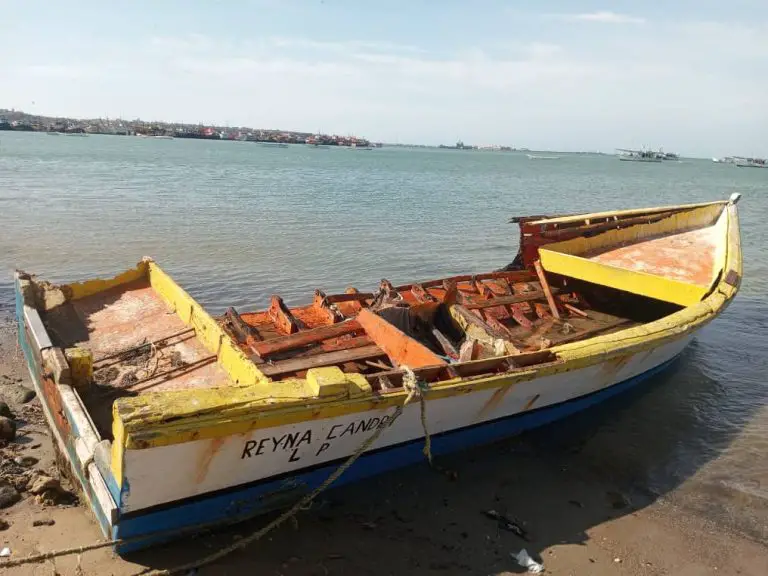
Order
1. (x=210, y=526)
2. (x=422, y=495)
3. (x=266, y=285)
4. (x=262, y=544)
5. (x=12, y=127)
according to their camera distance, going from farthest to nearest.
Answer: (x=12, y=127)
(x=266, y=285)
(x=422, y=495)
(x=262, y=544)
(x=210, y=526)

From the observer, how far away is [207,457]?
371 centimetres

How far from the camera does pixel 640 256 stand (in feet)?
33.3

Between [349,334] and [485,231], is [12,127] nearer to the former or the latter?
[485,231]

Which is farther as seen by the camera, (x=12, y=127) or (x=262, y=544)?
(x=12, y=127)

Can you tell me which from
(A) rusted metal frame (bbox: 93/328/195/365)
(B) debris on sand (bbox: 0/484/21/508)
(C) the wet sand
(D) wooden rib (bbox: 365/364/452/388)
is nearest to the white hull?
(D) wooden rib (bbox: 365/364/452/388)

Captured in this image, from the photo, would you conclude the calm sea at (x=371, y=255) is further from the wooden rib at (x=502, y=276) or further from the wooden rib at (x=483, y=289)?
the wooden rib at (x=502, y=276)

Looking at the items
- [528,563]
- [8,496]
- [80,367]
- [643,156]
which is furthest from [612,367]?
[643,156]

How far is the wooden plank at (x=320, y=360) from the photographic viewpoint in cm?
521

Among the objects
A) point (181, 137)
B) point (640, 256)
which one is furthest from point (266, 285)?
point (181, 137)

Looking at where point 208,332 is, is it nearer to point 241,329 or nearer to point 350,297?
point 241,329

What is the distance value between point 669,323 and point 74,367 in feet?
21.2

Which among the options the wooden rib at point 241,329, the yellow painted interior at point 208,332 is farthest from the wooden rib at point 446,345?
the yellow painted interior at point 208,332

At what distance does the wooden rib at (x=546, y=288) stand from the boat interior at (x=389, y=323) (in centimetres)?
2

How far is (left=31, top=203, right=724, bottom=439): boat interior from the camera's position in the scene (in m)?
5.18
